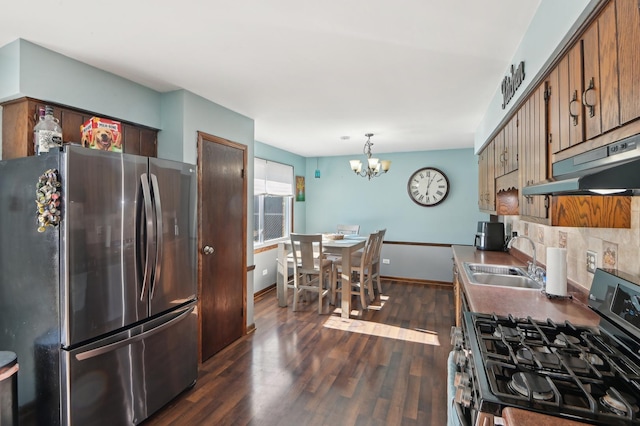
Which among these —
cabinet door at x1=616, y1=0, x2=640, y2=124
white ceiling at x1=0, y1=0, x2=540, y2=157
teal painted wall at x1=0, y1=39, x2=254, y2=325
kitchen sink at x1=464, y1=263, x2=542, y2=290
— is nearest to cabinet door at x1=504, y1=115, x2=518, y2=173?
white ceiling at x1=0, y1=0, x2=540, y2=157

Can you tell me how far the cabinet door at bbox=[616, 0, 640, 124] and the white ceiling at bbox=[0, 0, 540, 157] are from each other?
81 centimetres

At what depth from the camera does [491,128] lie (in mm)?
2854

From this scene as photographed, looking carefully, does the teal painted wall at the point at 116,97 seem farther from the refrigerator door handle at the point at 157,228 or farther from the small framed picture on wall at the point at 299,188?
the small framed picture on wall at the point at 299,188

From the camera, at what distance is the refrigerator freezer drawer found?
5.36ft

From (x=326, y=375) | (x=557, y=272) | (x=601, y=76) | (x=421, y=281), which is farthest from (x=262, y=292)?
(x=601, y=76)

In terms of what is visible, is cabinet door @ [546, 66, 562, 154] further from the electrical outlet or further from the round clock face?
the round clock face

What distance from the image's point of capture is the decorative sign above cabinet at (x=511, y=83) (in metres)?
1.83

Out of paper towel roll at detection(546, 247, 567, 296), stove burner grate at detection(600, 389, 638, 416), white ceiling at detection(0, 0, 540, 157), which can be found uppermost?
white ceiling at detection(0, 0, 540, 157)

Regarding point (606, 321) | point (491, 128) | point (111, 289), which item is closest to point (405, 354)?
point (606, 321)

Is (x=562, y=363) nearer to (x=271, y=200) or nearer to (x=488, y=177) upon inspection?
(x=488, y=177)

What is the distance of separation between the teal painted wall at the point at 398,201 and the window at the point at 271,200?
677mm

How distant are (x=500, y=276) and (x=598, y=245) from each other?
919mm

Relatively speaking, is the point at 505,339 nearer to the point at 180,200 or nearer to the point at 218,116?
the point at 180,200

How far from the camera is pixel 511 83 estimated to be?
204 centimetres
